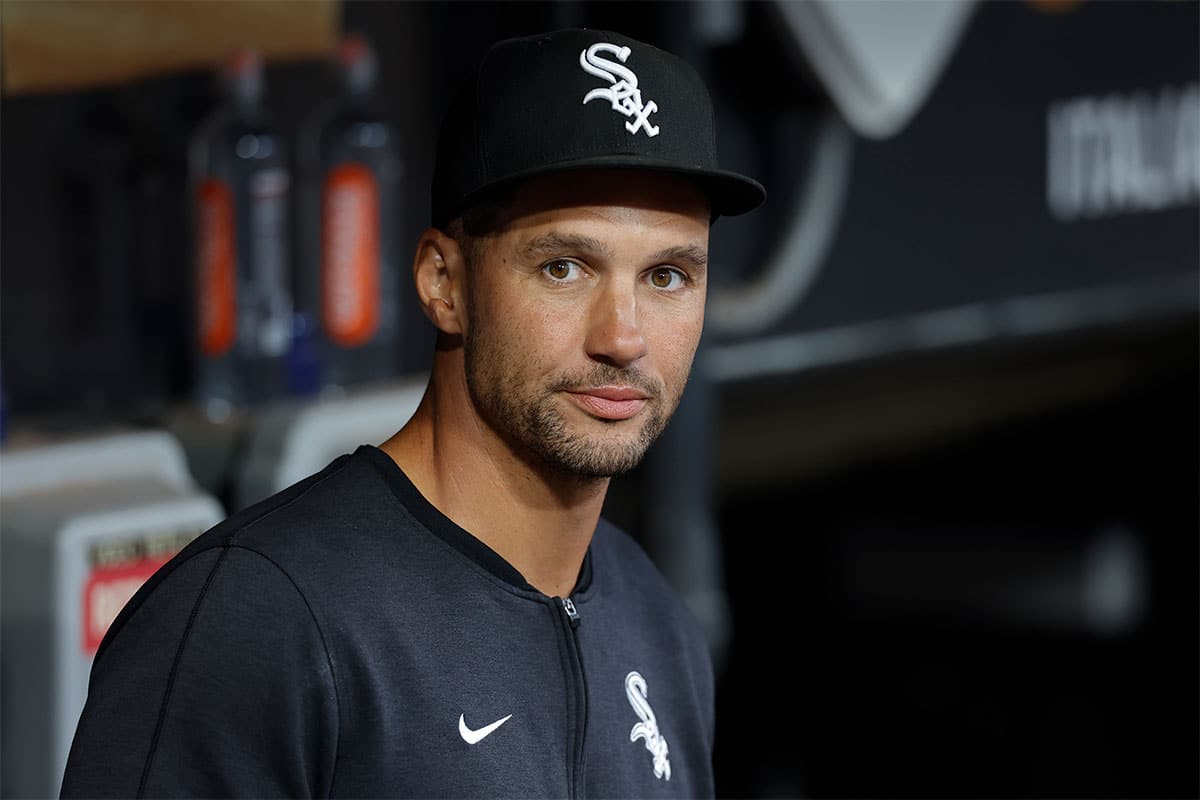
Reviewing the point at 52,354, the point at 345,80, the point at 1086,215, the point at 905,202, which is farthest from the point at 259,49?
the point at 1086,215

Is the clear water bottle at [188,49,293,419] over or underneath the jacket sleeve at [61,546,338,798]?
over

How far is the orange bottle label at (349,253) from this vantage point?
241 cm

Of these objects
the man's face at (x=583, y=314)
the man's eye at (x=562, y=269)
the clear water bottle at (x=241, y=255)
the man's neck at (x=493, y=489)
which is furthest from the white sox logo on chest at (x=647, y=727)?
the clear water bottle at (x=241, y=255)

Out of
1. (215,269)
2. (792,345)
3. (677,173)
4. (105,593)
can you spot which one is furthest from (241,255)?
(677,173)

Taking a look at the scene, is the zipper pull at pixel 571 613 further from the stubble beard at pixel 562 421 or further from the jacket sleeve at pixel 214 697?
the jacket sleeve at pixel 214 697

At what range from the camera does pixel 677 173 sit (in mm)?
1154

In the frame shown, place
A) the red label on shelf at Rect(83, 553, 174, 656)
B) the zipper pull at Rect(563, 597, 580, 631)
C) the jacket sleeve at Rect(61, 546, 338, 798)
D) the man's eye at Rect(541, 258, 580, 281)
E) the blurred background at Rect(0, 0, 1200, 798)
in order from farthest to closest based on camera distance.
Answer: the blurred background at Rect(0, 0, 1200, 798)
the red label on shelf at Rect(83, 553, 174, 656)
the zipper pull at Rect(563, 597, 580, 631)
the man's eye at Rect(541, 258, 580, 281)
the jacket sleeve at Rect(61, 546, 338, 798)

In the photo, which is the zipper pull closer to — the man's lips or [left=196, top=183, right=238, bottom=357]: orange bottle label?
the man's lips

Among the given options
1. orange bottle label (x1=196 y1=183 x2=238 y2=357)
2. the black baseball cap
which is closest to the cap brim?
the black baseball cap

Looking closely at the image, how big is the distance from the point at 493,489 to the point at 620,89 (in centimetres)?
28

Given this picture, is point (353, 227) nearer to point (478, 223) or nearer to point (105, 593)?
point (105, 593)

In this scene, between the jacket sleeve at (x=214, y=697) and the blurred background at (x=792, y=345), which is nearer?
the jacket sleeve at (x=214, y=697)

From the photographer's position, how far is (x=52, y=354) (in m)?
2.32

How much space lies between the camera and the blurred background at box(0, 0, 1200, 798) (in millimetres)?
2215
